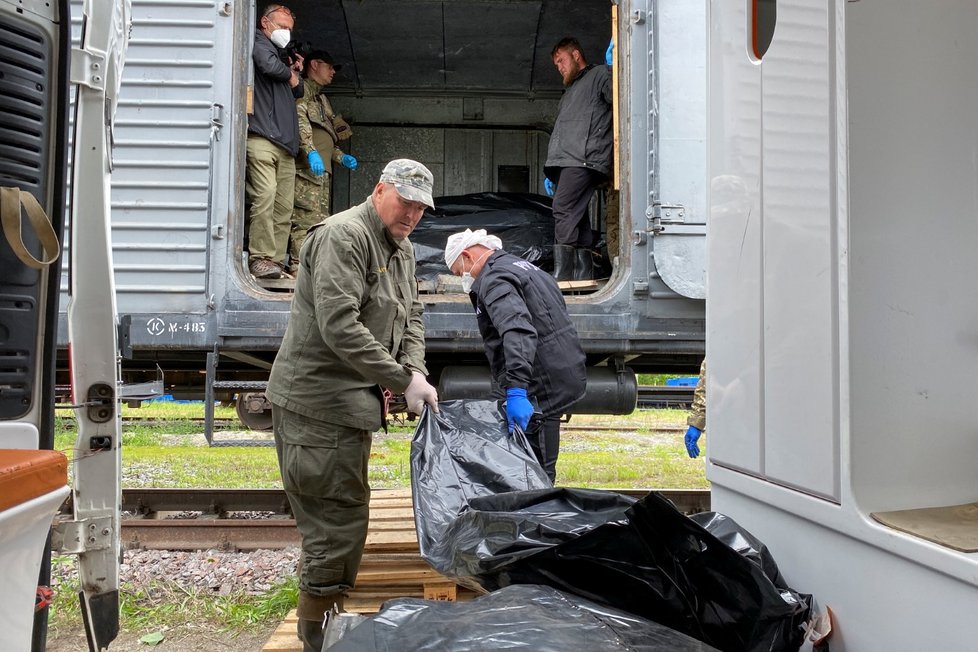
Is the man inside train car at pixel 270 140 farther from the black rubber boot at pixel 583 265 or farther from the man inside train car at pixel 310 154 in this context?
the black rubber boot at pixel 583 265

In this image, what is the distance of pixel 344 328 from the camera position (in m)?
2.63

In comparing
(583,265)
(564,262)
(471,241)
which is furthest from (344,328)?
(583,265)

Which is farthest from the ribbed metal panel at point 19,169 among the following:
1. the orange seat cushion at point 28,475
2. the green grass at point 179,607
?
the green grass at point 179,607

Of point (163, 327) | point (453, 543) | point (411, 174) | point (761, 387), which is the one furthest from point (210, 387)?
point (761, 387)

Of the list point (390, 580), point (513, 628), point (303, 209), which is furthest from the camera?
point (303, 209)

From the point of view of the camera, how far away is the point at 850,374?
3.75 ft

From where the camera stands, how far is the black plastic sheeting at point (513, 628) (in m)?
1.10

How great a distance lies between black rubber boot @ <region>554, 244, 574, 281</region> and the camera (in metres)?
4.93

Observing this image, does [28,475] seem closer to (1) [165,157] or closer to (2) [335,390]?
(2) [335,390]

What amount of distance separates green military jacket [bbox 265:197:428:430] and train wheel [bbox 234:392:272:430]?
1.57 metres

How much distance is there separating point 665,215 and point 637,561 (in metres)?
3.03

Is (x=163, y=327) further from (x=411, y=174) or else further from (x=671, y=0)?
(x=671, y=0)

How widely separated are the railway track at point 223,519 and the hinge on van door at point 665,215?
1.67 metres

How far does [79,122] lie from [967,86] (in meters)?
2.15
